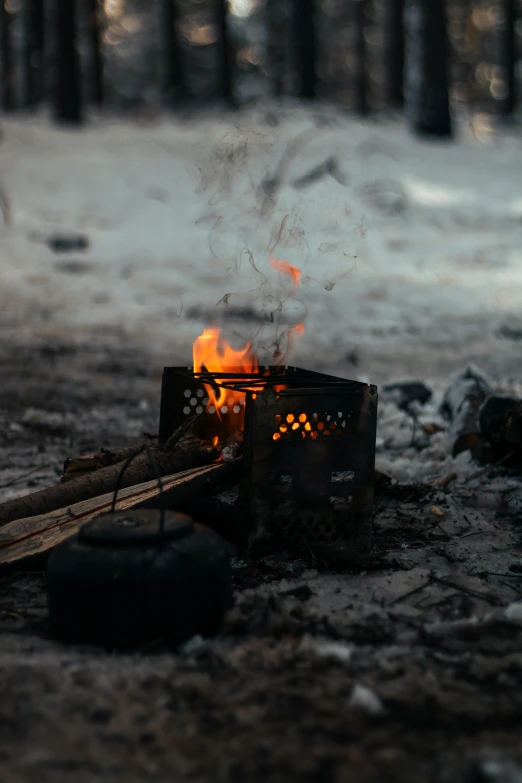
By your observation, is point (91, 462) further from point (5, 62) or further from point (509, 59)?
point (5, 62)

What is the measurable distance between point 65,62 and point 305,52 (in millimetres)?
6709

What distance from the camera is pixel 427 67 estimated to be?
18.6 m

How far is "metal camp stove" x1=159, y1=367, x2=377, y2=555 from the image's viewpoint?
4211 millimetres

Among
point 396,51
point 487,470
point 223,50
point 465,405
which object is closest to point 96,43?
point 223,50

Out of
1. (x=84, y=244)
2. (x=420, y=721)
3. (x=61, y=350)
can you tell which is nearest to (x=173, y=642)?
(x=420, y=721)

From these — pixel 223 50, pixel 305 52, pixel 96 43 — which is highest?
pixel 96 43

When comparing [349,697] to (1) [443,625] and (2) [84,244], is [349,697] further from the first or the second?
(2) [84,244]

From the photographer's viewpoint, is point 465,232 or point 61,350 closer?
point 61,350

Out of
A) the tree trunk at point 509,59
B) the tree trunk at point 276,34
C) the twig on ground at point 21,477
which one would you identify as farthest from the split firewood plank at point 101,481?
the tree trunk at point 276,34

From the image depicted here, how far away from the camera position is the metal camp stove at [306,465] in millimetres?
4211

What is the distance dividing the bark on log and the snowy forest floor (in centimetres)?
55

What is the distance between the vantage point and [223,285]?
44.5 ft

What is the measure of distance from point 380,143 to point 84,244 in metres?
7.11

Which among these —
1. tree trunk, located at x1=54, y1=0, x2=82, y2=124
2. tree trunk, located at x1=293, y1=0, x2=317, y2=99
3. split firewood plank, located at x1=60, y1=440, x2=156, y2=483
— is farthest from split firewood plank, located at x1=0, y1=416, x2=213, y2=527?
tree trunk, located at x1=293, y1=0, x2=317, y2=99
